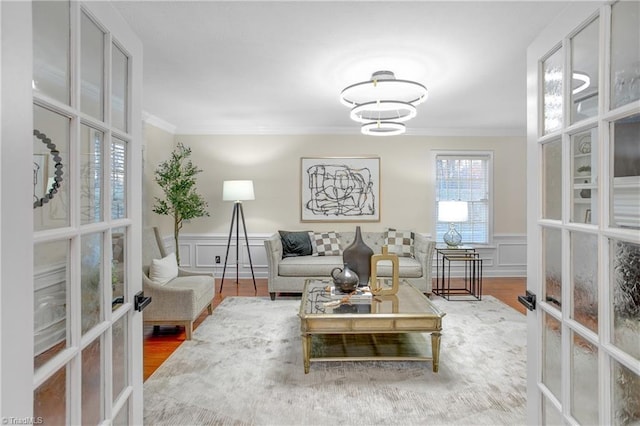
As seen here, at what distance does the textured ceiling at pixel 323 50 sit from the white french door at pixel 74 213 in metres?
1.09

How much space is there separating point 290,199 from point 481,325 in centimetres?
327

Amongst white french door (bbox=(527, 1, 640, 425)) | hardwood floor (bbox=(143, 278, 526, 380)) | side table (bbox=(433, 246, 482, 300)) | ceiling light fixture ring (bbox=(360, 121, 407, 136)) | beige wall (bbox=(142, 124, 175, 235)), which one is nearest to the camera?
white french door (bbox=(527, 1, 640, 425))

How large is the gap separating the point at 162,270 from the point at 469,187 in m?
4.69

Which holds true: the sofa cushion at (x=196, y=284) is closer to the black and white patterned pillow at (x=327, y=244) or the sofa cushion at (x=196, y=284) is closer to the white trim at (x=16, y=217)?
the black and white patterned pillow at (x=327, y=244)

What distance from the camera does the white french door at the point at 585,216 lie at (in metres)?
0.96

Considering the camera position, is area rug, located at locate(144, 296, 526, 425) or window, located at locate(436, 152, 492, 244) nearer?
area rug, located at locate(144, 296, 526, 425)

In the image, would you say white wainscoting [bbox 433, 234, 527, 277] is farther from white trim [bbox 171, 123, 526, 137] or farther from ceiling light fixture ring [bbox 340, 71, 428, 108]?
ceiling light fixture ring [bbox 340, 71, 428, 108]

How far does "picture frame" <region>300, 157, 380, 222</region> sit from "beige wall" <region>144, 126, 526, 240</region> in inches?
3.9

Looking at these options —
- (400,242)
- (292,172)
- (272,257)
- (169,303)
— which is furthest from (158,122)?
(400,242)

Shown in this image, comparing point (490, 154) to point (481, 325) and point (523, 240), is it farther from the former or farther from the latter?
point (481, 325)

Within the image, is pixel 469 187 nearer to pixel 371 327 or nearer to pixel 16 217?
pixel 371 327

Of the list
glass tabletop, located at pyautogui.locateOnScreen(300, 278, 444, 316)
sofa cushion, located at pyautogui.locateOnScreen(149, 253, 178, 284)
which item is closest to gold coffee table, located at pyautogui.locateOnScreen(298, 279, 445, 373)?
glass tabletop, located at pyautogui.locateOnScreen(300, 278, 444, 316)

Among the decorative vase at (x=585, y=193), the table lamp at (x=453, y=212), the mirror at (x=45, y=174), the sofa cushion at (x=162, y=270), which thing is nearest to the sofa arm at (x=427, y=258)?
the table lamp at (x=453, y=212)

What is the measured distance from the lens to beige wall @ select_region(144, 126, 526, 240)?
5840mm
